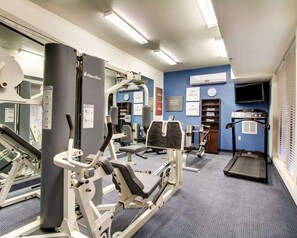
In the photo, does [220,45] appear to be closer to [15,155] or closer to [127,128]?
[127,128]

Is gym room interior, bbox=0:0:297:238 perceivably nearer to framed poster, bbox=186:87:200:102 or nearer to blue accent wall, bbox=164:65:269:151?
blue accent wall, bbox=164:65:269:151

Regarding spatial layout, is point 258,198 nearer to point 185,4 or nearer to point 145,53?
point 185,4

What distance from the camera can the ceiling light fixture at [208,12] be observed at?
114 inches

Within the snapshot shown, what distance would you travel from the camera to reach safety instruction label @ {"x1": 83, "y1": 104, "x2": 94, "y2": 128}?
2.00 metres

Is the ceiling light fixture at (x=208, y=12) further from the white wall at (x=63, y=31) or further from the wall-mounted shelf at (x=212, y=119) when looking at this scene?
the wall-mounted shelf at (x=212, y=119)

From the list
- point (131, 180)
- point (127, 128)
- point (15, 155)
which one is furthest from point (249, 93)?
point (15, 155)

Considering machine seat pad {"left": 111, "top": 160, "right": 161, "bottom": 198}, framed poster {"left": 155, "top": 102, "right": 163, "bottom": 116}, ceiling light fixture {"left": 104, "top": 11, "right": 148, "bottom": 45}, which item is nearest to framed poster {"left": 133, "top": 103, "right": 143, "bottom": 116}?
framed poster {"left": 155, "top": 102, "right": 163, "bottom": 116}

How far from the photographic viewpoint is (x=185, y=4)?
3.01 m

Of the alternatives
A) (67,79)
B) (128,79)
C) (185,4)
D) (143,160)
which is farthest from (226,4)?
(143,160)

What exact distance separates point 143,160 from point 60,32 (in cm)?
342

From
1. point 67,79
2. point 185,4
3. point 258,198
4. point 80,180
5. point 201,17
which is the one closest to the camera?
point 80,180

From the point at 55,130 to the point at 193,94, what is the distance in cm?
571

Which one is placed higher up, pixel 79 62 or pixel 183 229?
pixel 79 62

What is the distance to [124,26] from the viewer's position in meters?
3.77
